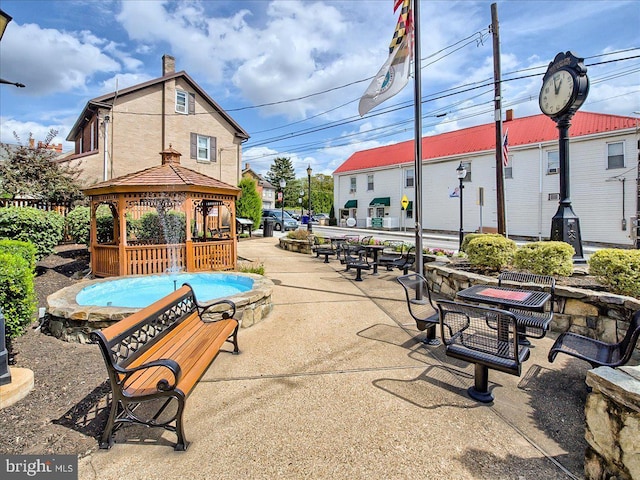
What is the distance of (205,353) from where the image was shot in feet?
11.4

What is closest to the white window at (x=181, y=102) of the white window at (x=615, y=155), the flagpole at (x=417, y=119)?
the flagpole at (x=417, y=119)

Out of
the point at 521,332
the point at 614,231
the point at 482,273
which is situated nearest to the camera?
the point at 521,332

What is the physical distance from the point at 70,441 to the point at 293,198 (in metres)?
70.9

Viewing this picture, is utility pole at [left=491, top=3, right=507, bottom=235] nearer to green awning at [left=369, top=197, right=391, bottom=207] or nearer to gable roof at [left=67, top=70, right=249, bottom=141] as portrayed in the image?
gable roof at [left=67, top=70, right=249, bottom=141]

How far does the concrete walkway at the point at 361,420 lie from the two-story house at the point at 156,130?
1659cm

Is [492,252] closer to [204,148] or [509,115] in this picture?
[204,148]

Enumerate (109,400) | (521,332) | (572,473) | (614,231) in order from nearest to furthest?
(572,473) → (109,400) → (521,332) → (614,231)

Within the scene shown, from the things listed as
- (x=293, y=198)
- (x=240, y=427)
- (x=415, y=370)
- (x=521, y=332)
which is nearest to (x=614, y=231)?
(x=521, y=332)

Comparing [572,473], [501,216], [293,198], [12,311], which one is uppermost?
[293,198]

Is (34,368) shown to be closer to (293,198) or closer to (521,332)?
(521,332)

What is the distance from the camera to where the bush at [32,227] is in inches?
319

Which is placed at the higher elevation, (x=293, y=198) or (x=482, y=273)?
(x=293, y=198)

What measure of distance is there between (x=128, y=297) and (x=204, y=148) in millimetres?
15817

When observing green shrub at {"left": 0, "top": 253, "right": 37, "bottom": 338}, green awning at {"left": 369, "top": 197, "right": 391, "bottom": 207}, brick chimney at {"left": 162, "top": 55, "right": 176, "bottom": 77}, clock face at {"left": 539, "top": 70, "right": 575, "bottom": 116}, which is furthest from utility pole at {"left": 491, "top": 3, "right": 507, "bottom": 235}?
green awning at {"left": 369, "top": 197, "right": 391, "bottom": 207}
